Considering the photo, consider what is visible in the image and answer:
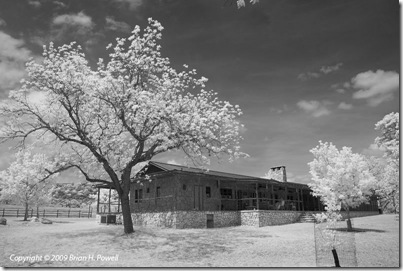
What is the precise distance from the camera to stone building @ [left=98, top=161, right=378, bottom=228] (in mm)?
22172

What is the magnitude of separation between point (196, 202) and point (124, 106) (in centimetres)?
1095

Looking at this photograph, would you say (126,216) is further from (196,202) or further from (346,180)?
(346,180)

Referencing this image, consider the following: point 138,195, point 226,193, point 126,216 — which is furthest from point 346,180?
point 138,195

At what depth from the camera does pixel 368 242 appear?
13812 mm

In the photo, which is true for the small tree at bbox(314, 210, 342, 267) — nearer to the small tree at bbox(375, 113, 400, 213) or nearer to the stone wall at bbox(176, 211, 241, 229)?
the small tree at bbox(375, 113, 400, 213)

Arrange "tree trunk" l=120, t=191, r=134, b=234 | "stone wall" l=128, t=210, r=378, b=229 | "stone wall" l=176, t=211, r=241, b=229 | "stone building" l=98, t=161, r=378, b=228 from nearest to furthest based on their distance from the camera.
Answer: "tree trunk" l=120, t=191, r=134, b=234 < "stone wall" l=176, t=211, r=241, b=229 < "stone wall" l=128, t=210, r=378, b=229 < "stone building" l=98, t=161, r=378, b=228

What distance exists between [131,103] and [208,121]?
3.60m

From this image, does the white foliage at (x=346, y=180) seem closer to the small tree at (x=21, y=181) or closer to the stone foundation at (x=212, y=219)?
the stone foundation at (x=212, y=219)

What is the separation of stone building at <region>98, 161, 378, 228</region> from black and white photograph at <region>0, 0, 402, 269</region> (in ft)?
15.9

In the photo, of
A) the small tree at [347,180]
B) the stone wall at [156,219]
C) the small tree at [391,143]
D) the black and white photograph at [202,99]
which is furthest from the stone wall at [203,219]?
the small tree at [391,143]

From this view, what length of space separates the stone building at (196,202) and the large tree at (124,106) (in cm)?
528

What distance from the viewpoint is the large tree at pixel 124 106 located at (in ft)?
48.2

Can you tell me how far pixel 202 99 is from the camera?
16.0m

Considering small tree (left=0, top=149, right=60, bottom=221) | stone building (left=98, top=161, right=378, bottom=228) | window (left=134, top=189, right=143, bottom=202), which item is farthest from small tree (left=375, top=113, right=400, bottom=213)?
small tree (left=0, top=149, right=60, bottom=221)
